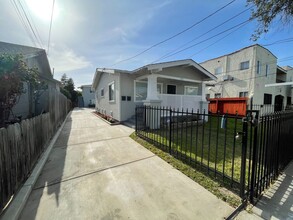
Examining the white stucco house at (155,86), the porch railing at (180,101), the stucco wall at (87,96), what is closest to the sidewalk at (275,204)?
the white stucco house at (155,86)

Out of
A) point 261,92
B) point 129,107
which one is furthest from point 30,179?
point 261,92

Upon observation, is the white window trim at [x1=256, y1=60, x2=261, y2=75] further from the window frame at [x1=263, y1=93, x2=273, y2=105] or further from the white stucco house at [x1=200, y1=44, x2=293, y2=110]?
the window frame at [x1=263, y1=93, x2=273, y2=105]

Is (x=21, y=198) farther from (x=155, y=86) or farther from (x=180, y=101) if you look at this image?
(x=180, y=101)

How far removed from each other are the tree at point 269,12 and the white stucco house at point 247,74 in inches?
359

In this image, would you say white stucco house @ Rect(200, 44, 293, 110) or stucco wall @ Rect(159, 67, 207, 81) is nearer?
stucco wall @ Rect(159, 67, 207, 81)

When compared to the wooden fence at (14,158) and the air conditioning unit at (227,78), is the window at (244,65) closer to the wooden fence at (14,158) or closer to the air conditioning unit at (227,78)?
the air conditioning unit at (227,78)

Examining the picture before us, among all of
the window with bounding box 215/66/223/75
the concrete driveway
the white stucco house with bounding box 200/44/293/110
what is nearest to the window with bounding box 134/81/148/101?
the concrete driveway

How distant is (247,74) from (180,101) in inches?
469

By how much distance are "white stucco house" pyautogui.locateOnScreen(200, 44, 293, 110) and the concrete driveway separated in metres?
13.6

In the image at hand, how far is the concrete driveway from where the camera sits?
206cm

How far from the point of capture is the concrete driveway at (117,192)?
81.1 inches

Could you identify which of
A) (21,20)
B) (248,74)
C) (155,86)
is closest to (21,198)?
(155,86)

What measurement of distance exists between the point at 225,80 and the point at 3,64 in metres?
19.9

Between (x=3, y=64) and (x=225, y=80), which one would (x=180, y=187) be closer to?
Answer: (x=3, y=64)
